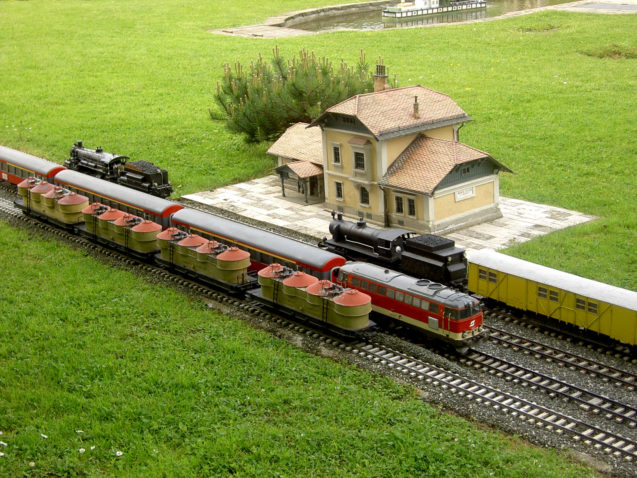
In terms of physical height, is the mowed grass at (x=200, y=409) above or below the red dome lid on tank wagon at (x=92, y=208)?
below

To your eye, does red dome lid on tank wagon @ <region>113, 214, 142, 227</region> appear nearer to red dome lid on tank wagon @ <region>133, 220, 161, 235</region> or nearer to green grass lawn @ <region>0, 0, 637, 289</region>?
red dome lid on tank wagon @ <region>133, 220, 161, 235</region>

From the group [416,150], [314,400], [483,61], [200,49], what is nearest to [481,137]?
[416,150]

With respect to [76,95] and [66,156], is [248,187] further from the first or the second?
[76,95]

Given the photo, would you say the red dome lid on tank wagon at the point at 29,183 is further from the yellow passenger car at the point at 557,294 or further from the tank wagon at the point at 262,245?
the yellow passenger car at the point at 557,294

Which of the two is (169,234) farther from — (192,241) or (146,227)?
(146,227)

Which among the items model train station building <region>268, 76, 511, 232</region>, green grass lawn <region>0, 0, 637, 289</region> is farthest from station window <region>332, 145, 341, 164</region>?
green grass lawn <region>0, 0, 637, 289</region>

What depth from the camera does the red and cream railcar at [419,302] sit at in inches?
1132

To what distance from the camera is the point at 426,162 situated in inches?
1654

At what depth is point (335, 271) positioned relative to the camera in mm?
32531

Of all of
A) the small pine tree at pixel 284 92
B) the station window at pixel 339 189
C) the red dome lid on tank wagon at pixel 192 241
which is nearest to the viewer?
the red dome lid on tank wagon at pixel 192 241

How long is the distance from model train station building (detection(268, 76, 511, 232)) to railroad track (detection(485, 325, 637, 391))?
1135cm

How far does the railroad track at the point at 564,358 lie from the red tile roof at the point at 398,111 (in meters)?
14.5

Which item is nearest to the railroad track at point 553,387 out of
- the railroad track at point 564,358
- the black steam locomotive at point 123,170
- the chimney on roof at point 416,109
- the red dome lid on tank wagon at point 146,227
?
the railroad track at point 564,358

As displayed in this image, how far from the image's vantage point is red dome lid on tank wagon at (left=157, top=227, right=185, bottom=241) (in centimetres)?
3679
